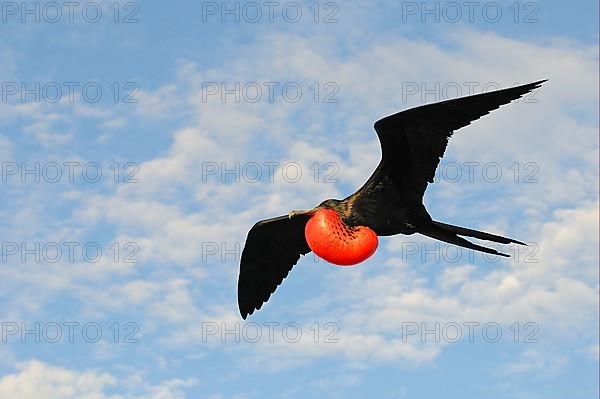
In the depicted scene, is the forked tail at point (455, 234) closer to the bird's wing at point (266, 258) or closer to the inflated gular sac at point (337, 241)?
the inflated gular sac at point (337, 241)

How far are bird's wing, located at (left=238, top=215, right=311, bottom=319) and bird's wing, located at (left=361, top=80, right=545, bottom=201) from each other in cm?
256

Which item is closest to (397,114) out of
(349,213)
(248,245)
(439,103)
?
(439,103)

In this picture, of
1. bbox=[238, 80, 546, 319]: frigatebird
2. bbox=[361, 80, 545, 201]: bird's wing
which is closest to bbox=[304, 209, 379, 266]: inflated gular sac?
bbox=[238, 80, 546, 319]: frigatebird

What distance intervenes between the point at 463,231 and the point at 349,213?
1.47m

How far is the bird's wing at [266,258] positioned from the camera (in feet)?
47.2

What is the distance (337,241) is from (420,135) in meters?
2.16

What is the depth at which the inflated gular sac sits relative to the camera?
1041cm

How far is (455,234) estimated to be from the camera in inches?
474

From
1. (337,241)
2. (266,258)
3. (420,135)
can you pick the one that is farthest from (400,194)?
(266,258)

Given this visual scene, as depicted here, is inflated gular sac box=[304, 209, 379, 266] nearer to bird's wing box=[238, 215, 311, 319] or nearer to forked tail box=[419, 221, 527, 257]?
forked tail box=[419, 221, 527, 257]

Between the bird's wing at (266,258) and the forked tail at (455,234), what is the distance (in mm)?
2581

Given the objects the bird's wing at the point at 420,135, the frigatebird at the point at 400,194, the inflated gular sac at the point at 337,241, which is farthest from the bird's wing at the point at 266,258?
the inflated gular sac at the point at 337,241

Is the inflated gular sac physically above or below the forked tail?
below

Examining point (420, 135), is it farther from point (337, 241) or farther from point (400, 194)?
point (337, 241)
